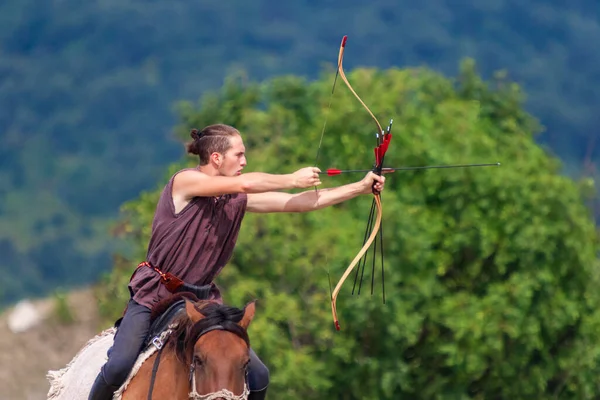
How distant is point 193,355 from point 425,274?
14.1 m

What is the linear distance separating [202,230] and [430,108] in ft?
55.6

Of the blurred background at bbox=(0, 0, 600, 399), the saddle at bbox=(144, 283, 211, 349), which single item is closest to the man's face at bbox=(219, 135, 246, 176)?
the saddle at bbox=(144, 283, 211, 349)

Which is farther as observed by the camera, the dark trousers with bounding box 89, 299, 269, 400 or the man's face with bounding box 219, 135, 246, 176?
the man's face with bounding box 219, 135, 246, 176

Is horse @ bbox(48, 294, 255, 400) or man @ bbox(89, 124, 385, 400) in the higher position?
man @ bbox(89, 124, 385, 400)

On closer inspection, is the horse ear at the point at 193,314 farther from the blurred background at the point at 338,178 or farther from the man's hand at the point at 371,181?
the blurred background at the point at 338,178

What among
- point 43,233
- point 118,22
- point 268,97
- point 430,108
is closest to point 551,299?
point 430,108

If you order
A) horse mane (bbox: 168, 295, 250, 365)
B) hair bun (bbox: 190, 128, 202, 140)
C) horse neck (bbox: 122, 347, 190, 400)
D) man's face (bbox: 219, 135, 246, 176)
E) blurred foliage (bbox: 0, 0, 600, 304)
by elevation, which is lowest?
horse neck (bbox: 122, 347, 190, 400)

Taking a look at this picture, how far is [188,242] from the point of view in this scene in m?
7.98

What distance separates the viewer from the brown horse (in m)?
7.01

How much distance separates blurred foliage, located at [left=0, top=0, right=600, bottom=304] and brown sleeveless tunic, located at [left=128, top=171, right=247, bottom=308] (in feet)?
53.3

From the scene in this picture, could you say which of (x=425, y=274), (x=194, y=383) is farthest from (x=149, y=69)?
(x=194, y=383)

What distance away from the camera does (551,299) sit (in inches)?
839

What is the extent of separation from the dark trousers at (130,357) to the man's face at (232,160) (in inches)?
39.2

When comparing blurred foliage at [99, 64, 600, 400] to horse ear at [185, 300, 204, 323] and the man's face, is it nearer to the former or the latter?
the man's face
